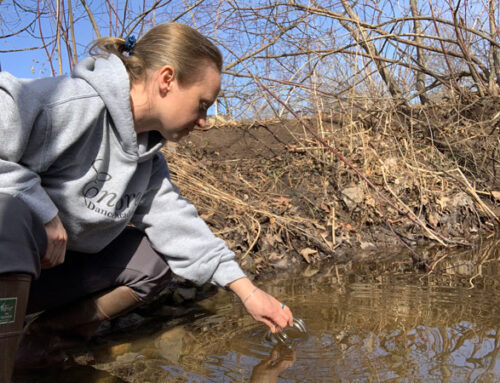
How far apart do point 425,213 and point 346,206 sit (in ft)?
2.44

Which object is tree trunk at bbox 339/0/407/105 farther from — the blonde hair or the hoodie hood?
the hoodie hood

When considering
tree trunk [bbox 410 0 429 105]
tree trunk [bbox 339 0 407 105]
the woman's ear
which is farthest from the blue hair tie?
tree trunk [bbox 410 0 429 105]

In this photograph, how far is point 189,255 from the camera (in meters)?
2.14

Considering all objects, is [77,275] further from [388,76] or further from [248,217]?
[388,76]

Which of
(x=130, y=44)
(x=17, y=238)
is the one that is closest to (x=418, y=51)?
(x=130, y=44)

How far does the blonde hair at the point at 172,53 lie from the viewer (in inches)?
71.9

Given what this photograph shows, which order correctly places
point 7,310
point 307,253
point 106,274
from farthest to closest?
point 307,253, point 106,274, point 7,310

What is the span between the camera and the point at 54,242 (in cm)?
159

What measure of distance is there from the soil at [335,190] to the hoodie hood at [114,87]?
5.78 ft

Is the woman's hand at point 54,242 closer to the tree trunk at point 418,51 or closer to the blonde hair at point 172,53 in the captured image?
the blonde hair at point 172,53

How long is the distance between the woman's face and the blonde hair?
2cm

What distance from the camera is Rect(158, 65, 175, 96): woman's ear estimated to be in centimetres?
181

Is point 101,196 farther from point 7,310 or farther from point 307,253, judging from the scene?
point 307,253

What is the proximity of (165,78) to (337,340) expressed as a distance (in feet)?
4.39
